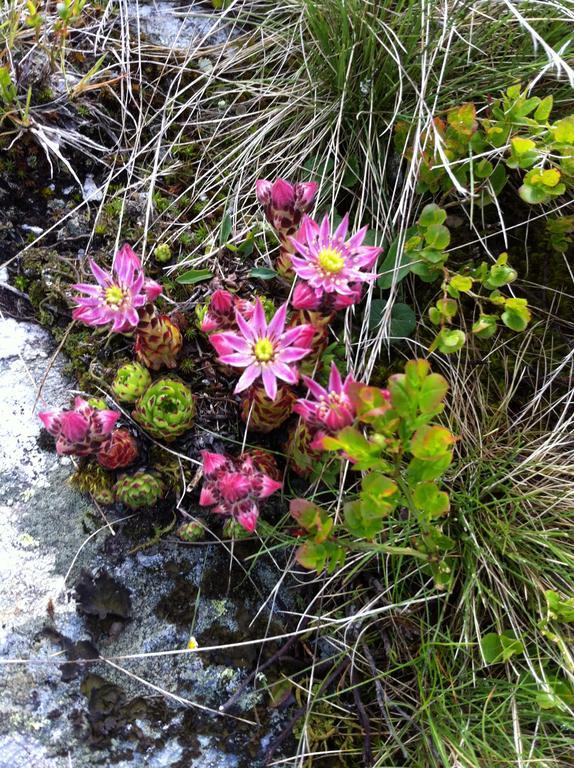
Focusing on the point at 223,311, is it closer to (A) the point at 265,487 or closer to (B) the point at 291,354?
(B) the point at 291,354

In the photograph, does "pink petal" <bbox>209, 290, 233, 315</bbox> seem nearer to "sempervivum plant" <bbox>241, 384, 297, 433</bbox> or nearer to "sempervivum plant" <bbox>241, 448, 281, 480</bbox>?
"sempervivum plant" <bbox>241, 384, 297, 433</bbox>

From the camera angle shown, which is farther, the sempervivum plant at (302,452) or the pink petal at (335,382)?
the sempervivum plant at (302,452)

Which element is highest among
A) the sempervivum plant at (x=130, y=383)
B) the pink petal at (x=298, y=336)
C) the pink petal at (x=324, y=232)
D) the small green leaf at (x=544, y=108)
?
the small green leaf at (x=544, y=108)

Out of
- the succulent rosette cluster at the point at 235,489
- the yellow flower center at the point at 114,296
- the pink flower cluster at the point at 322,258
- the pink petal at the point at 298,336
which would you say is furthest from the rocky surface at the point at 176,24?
the succulent rosette cluster at the point at 235,489

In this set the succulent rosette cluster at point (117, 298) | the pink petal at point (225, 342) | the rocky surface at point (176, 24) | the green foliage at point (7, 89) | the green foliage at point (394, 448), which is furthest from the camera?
the rocky surface at point (176, 24)

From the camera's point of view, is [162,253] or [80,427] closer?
[80,427]

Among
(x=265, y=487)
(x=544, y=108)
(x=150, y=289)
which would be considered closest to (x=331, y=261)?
(x=150, y=289)

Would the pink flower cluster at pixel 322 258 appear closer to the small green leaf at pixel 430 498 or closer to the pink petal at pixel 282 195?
the pink petal at pixel 282 195

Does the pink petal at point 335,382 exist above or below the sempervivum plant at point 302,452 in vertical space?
above
